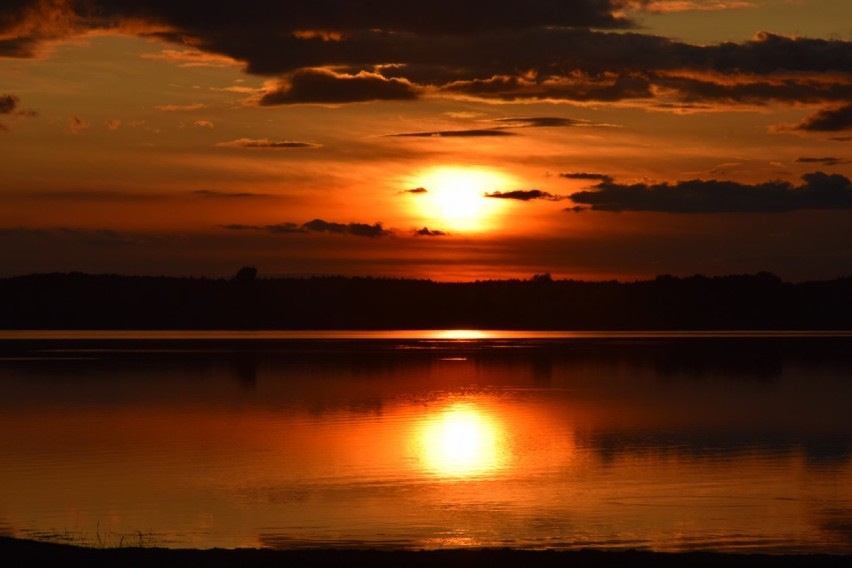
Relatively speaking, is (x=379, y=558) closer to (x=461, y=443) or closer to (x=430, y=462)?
(x=430, y=462)

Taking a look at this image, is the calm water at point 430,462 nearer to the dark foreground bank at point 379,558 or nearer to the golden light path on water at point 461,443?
the golden light path on water at point 461,443

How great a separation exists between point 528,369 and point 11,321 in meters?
149

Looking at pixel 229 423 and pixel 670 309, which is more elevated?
pixel 670 309

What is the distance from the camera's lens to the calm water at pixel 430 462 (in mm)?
19375

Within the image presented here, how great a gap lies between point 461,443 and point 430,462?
13.3 feet

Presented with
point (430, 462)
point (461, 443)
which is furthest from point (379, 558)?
point (461, 443)

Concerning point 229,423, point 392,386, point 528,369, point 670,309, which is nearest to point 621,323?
point 670,309

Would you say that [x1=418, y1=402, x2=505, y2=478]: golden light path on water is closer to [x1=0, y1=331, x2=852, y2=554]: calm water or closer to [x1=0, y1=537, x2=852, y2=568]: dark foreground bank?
[x1=0, y1=331, x2=852, y2=554]: calm water

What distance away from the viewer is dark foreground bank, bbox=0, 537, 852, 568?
588 inches

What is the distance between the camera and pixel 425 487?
23812mm

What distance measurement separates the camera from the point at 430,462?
90.8 feet

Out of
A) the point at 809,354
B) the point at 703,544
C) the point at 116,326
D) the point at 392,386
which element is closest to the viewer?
the point at 703,544

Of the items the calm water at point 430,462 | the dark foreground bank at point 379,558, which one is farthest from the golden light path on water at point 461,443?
the dark foreground bank at point 379,558

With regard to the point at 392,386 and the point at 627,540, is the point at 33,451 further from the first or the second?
the point at 392,386
